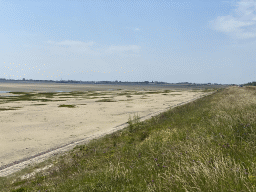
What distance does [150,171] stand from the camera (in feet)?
20.4

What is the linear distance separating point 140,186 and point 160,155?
248 centimetres

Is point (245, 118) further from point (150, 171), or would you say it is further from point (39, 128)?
point (39, 128)

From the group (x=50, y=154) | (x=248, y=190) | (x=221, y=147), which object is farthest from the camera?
(x=50, y=154)

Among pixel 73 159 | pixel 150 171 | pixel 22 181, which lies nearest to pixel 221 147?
pixel 150 171

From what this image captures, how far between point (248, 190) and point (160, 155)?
367 centimetres

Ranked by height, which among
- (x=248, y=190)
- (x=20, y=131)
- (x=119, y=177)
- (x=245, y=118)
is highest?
(x=245, y=118)

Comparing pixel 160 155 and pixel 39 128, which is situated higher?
pixel 160 155

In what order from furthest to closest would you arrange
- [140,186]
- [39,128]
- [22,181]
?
[39,128] → [22,181] → [140,186]

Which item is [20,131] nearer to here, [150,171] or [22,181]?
[22,181]

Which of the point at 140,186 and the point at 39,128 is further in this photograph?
the point at 39,128

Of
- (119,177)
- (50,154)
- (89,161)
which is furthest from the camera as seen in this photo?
(50,154)

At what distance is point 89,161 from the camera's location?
8789mm

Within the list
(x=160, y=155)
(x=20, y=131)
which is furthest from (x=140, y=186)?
(x=20, y=131)

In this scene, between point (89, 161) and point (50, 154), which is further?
point (50, 154)
